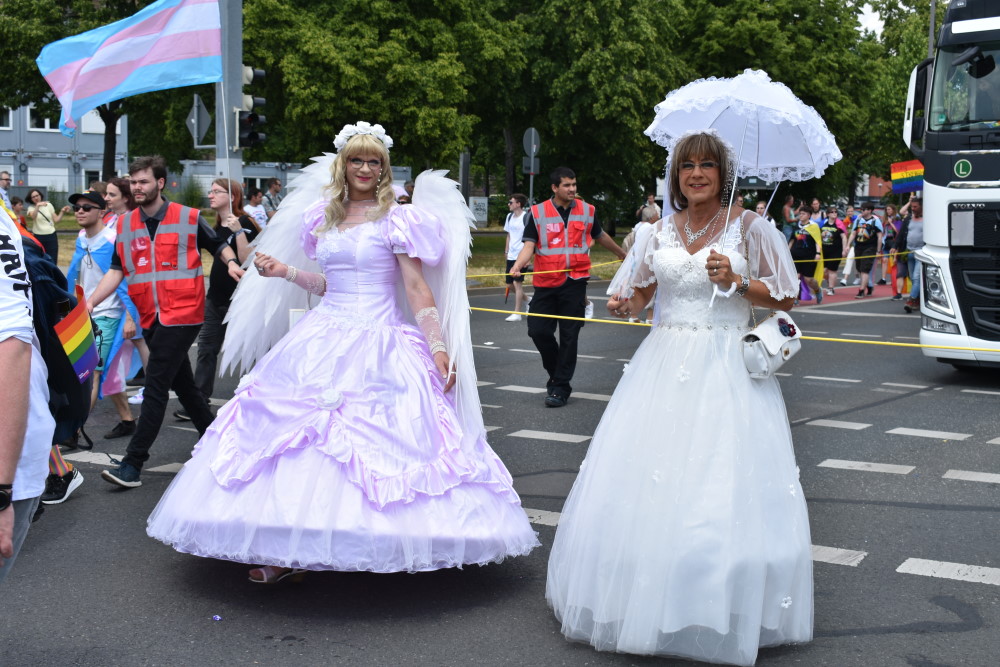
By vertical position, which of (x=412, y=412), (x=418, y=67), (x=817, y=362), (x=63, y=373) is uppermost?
(x=418, y=67)

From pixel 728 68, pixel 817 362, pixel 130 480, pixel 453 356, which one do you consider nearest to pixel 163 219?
pixel 130 480

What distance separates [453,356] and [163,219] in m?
2.73

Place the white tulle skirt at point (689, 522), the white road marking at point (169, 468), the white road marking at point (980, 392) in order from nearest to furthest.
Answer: the white tulle skirt at point (689, 522)
the white road marking at point (169, 468)
the white road marking at point (980, 392)

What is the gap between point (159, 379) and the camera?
679 cm

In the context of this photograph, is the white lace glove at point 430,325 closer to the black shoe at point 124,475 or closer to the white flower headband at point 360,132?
the white flower headband at point 360,132

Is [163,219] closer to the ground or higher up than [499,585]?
higher up

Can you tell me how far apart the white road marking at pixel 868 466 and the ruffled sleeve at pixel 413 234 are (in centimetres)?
338

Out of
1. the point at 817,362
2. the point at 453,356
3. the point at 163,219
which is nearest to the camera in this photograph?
the point at 453,356

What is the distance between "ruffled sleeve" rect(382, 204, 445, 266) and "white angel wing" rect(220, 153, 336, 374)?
502 mm

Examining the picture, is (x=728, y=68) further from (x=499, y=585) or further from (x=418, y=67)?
(x=499, y=585)

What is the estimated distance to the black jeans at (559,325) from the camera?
9734mm

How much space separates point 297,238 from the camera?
5.57 meters

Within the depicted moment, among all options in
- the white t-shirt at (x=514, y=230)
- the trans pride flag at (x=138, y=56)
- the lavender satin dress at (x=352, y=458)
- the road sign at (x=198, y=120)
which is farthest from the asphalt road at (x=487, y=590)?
the white t-shirt at (x=514, y=230)

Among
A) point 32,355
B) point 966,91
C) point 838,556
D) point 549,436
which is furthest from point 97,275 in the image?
point 966,91
